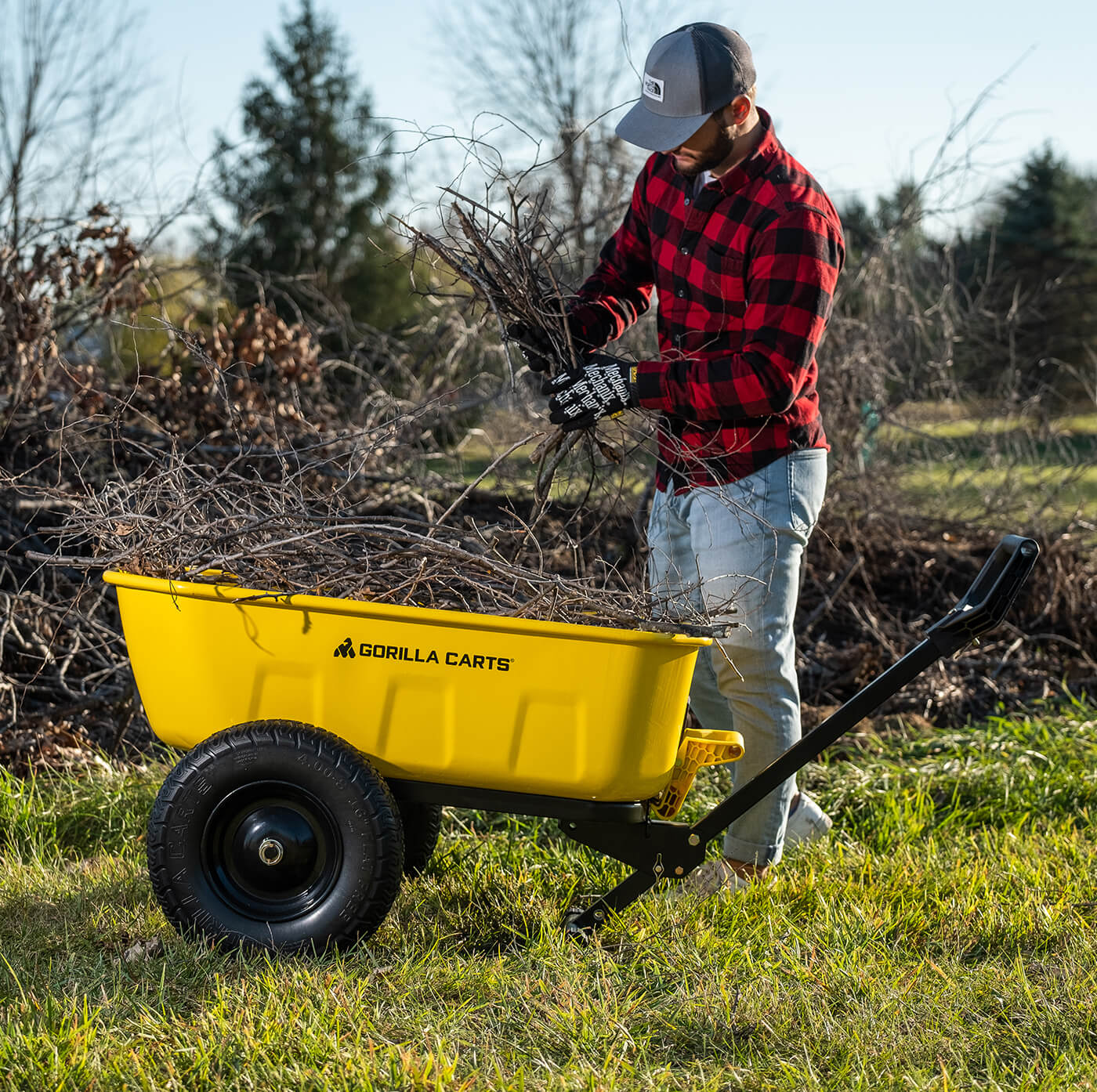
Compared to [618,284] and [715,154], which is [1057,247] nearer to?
[618,284]

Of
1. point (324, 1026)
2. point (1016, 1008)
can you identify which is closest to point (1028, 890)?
point (1016, 1008)

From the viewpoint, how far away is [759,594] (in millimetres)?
2814

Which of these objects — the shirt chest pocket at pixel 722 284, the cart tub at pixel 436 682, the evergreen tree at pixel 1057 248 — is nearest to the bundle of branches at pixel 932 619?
the shirt chest pocket at pixel 722 284

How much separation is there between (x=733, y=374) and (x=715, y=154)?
548mm

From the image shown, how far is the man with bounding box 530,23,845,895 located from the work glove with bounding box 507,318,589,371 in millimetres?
92

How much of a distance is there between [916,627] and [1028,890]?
2.43m

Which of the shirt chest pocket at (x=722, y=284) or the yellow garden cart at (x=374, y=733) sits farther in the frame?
the shirt chest pocket at (x=722, y=284)

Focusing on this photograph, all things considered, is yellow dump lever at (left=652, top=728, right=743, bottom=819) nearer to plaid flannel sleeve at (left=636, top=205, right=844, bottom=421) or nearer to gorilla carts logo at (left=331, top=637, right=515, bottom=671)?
gorilla carts logo at (left=331, top=637, right=515, bottom=671)

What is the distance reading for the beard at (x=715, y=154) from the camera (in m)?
2.73

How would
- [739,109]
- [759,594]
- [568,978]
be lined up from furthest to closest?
[759,594]
[739,109]
[568,978]

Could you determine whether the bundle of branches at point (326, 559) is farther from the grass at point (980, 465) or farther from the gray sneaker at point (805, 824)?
the grass at point (980, 465)

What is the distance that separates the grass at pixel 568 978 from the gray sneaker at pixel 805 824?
0.20ft

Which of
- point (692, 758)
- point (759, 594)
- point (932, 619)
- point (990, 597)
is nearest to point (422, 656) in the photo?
point (692, 758)

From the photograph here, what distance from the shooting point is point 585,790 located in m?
2.39
